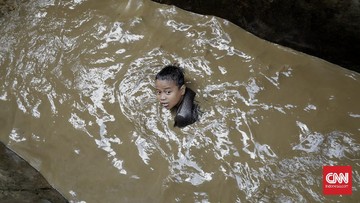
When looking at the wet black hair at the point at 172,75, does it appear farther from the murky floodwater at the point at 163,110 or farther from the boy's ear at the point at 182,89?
the murky floodwater at the point at 163,110

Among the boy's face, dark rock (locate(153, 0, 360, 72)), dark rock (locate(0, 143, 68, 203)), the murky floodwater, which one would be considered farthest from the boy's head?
dark rock (locate(0, 143, 68, 203))

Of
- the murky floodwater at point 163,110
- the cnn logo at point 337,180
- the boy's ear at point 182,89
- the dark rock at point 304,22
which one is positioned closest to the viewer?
the cnn logo at point 337,180

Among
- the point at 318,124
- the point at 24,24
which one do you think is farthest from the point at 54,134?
the point at 318,124

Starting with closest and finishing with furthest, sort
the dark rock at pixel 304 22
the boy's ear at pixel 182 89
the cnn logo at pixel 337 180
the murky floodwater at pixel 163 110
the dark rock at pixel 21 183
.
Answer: the dark rock at pixel 21 183
the cnn logo at pixel 337 180
the murky floodwater at pixel 163 110
the dark rock at pixel 304 22
the boy's ear at pixel 182 89

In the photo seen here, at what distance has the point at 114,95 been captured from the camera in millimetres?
4328

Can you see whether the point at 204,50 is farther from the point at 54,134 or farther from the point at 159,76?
the point at 54,134

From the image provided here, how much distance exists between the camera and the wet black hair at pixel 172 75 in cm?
392

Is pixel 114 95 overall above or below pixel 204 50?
below

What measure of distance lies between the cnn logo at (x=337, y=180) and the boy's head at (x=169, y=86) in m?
1.66

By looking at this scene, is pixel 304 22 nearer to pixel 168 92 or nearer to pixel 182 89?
pixel 182 89

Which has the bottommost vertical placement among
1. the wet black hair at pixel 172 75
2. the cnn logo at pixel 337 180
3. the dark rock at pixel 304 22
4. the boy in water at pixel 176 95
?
the cnn logo at pixel 337 180

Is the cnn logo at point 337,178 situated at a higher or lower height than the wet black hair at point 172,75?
lower

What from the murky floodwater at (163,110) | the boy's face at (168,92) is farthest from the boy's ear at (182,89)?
the murky floodwater at (163,110)

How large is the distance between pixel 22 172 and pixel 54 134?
22.6 inches
